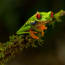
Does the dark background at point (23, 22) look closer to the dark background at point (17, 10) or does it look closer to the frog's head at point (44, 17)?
the dark background at point (17, 10)

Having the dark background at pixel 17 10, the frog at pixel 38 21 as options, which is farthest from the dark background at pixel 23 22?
the frog at pixel 38 21

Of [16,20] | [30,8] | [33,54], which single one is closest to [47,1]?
[30,8]

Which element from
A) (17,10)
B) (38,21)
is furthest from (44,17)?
(17,10)

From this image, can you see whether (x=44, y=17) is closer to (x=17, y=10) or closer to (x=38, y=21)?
(x=38, y=21)

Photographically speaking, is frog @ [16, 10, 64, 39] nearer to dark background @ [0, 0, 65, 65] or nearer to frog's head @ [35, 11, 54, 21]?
frog's head @ [35, 11, 54, 21]

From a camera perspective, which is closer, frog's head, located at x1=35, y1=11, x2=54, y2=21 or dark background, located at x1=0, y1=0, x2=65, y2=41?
frog's head, located at x1=35, y1=11, x2=54, y2=21

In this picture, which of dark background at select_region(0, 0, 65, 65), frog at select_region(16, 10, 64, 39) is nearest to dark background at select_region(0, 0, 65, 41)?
dark background at select_region(0, 0, 65, 65)

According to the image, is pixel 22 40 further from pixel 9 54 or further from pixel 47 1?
pixel 47 1

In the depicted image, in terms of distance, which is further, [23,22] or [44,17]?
[23,22]
